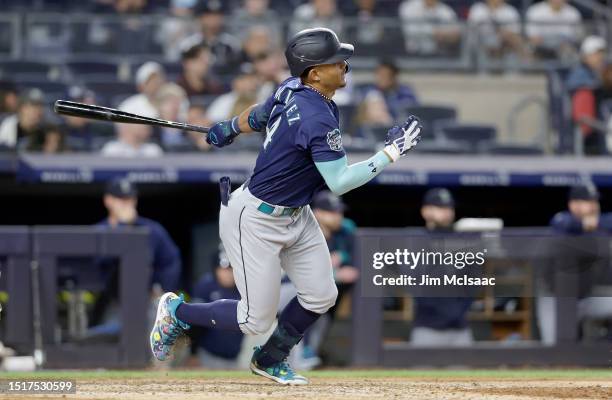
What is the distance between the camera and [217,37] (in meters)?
11.9

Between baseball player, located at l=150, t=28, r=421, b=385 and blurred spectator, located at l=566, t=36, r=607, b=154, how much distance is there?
5.99 m

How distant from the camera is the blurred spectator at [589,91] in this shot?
11.4 metres

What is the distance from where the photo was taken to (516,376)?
25.4 feet

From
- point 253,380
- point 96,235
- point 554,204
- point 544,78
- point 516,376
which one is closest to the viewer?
point 253,380

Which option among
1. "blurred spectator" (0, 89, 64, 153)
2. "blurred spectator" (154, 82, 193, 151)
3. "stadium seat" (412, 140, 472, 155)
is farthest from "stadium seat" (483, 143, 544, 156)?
"blurred spectator" (0, 89, 64, 153)

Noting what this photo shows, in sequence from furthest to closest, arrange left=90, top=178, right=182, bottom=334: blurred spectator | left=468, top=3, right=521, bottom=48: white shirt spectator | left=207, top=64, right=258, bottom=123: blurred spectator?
left=468, top=3, right=521, bottom=48: white shirt spectator < left=207, top=64, right=258, bottom=123: blurred spectator < left=90, top=178, right=182, bottom=334: blurred spectator

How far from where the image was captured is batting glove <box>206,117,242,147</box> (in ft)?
20.0

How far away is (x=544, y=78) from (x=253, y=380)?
21.3 ft

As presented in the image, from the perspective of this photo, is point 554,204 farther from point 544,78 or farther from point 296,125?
point 296,125

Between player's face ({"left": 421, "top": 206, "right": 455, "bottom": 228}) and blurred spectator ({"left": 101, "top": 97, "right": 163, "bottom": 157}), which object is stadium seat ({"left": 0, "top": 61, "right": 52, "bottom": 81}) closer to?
blurred spectator ({"left": 101, "top": 97, "right": 163, "bottom": 157})

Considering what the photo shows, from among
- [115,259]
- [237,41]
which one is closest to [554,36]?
[237,41]

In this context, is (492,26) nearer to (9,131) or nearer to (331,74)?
(9,131)

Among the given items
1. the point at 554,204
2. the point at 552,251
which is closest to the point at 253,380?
the point at 552,251

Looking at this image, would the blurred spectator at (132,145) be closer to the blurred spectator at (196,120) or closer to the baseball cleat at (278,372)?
the blurred spectator at (196,120)
